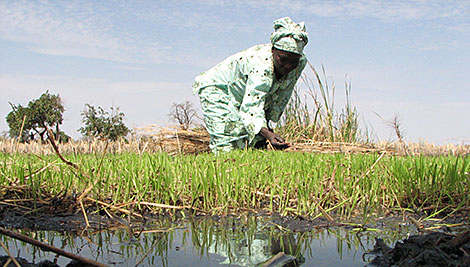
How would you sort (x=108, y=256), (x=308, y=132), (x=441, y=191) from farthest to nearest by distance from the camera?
(x=308, y=132) < (x=441, y=191) < (x=108, y=256)

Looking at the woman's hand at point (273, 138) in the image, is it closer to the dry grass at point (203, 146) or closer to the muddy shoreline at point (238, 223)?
the dry grass at point (203, 146)

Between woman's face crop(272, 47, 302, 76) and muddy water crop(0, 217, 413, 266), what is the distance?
10.5 feet

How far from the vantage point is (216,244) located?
1.85 m

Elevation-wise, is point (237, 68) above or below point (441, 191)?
above

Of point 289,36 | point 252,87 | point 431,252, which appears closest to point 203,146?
point 252,87

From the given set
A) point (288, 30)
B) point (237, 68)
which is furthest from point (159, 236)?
point (237, 68)

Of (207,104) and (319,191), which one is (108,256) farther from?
(207,104)

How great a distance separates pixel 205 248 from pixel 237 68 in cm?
423

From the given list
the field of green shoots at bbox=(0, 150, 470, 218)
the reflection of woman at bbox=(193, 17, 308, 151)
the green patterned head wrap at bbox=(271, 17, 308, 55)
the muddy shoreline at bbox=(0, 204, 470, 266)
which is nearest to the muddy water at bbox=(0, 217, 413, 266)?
the muddy shoreline at bbox=(0, 204, 470, 266)

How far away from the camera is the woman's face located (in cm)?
512

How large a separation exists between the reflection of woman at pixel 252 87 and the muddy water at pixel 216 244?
279 cm

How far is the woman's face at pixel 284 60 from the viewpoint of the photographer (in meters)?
5.12

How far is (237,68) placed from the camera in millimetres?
5758

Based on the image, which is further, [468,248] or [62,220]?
[62,220]
